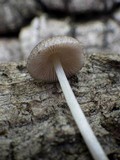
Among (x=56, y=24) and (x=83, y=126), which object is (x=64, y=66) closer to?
(x=83, y=126)

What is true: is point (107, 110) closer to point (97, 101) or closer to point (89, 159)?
point (97, 101)

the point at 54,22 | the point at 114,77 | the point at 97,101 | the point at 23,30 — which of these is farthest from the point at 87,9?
the point at 97,101

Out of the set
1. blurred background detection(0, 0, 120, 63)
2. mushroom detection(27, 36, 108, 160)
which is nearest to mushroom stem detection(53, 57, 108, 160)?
mushroom detection(27, 36, 108, 160)

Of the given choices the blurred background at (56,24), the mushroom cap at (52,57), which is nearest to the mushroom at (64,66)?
the mushroom cap at (52,57)

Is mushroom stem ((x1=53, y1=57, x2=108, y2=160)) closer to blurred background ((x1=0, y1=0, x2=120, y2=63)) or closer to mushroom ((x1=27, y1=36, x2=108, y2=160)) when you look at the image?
mushroom ((x1=27, y1=36, x2=108, y2=160))

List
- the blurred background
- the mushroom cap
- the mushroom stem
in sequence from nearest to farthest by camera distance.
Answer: the mushroom stem → the mushroom cap → the blurred background

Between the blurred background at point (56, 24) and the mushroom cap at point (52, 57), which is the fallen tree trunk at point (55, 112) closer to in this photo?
the mushroom cap at point (52, 57)

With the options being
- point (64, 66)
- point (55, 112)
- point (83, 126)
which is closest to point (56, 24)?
point (64, 66)
